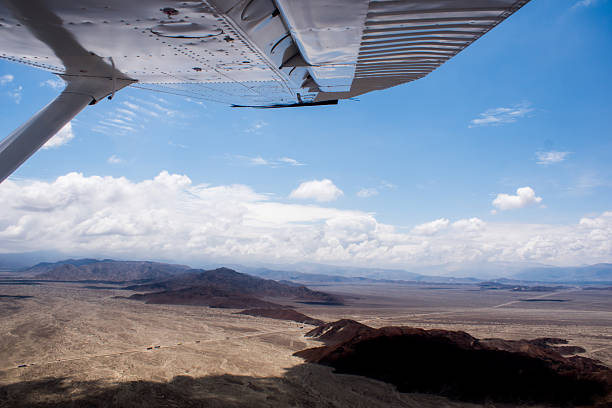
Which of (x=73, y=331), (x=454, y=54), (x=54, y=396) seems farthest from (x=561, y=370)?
(x=73, y=331)

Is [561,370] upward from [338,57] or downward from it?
downward

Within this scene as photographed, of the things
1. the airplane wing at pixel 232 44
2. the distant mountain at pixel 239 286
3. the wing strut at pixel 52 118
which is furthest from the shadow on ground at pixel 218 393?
the distant mountain at pixel 239 286

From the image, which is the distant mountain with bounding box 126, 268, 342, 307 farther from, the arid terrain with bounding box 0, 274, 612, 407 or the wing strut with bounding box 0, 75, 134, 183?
the wing strut with bounding box 0, 75, 134, 183

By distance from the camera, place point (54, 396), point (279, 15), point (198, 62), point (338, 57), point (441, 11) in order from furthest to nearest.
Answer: point (54, 396) → point (198, 62) → point (338, 57) → point (279, 15) → point (441, 11)

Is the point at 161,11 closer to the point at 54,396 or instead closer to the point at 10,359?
A: the point at 54,396

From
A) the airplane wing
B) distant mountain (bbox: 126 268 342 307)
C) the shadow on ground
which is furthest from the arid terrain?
distant mountain (bbox: 126 268 342 307)

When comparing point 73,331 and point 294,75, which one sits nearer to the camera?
point 294,75

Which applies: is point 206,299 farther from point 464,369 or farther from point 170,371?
point 464,369

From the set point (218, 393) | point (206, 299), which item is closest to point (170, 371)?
point (218, 393)
